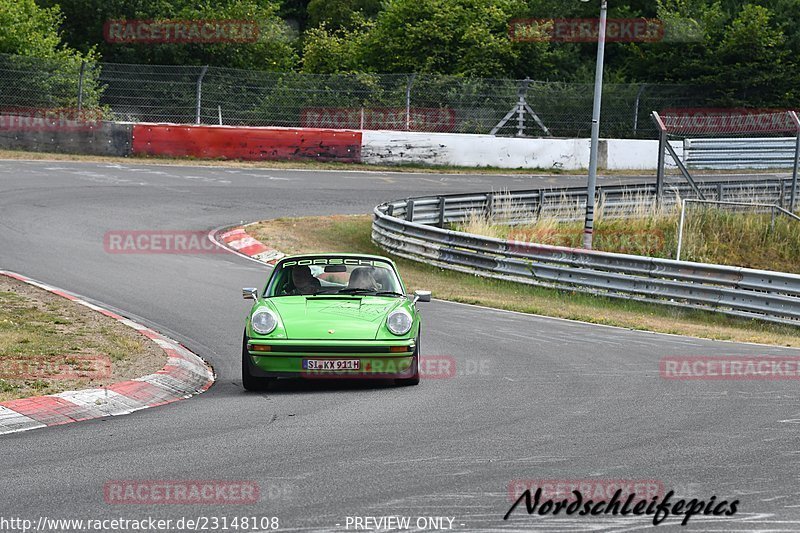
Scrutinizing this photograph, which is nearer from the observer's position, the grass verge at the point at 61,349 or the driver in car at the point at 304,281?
the grass verge at the point at 61,349

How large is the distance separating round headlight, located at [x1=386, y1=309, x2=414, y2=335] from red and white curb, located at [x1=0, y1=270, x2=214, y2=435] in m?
1.86

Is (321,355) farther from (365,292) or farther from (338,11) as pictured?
(338,11)

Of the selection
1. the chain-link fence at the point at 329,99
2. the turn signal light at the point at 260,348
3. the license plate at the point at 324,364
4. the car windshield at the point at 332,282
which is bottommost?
the license plate at the point at 324,364

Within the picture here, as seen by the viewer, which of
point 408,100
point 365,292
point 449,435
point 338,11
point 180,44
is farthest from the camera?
point 338,11

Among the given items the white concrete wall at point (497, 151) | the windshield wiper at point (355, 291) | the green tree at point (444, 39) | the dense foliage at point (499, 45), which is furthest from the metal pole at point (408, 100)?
the windshield wiper at point (355, 291)

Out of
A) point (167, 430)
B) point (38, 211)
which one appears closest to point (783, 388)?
point (167, 430)

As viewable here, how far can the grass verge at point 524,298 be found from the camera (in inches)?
656

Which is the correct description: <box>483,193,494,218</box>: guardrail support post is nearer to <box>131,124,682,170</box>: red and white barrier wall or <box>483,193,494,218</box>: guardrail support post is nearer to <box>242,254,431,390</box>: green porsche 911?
<box>131,124,682,170</box>: red and white barrier wall

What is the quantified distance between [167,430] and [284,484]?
1.94 m

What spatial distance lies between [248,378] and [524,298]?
9.82 m

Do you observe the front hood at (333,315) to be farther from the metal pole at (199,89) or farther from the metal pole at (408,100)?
the metal pole at (408,100)

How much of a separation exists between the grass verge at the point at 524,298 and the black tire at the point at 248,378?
747 centimetres


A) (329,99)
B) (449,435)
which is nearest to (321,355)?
(449,435)

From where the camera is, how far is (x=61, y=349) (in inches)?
446
